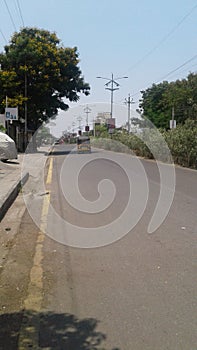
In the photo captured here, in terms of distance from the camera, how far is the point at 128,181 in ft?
46.6

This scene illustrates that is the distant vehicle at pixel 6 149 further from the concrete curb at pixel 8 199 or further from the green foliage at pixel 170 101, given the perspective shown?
the green foliage at pixel 170 101

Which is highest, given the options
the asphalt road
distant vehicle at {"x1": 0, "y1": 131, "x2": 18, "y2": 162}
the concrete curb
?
distant vehicle at {"x1": 0, "y1": 131, "x2": 18, "y2": 162}

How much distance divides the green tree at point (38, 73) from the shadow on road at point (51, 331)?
31.3 m

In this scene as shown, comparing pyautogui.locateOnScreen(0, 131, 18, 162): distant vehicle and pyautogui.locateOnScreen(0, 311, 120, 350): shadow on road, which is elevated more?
A: pyautogui.locateOnScreen(0, 131, 18, 162): distant vehicle

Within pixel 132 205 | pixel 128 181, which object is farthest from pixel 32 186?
pixel 132 205

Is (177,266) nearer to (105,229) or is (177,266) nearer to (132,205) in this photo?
(105,229)

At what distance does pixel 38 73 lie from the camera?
35.3 metres

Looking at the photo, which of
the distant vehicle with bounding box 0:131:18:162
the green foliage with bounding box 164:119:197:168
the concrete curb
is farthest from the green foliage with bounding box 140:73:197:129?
the concrete curb

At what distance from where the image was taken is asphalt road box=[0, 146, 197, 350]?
11.0ft

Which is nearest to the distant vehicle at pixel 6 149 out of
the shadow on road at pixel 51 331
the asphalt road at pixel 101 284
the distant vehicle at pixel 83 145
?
the asphalt road at pixel 101 284

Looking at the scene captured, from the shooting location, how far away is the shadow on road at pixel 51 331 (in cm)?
322

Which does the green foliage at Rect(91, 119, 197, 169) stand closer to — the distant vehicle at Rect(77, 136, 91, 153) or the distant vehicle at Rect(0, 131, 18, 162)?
the distant vehicle at Rect(77, 136, 91, 153)

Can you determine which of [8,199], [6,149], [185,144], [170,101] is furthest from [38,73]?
[8,199]

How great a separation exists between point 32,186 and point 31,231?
6876mm
